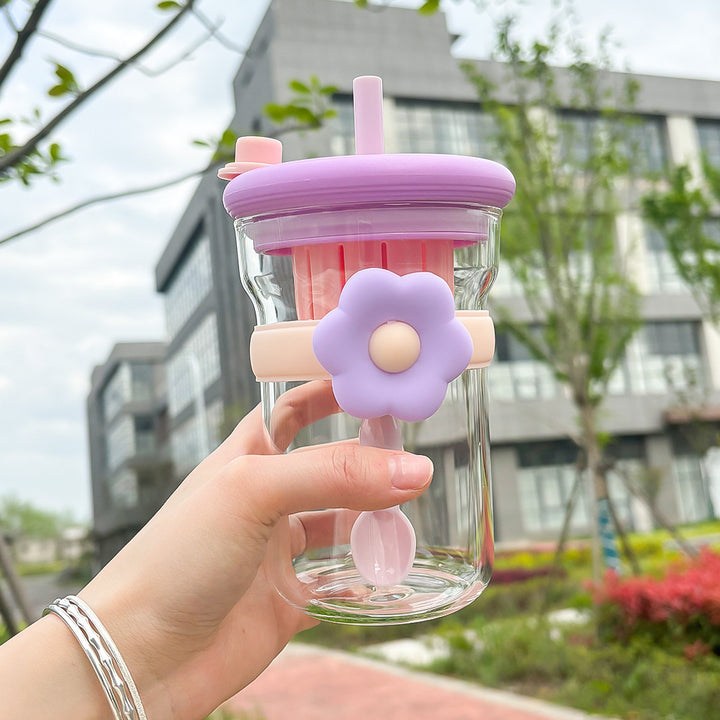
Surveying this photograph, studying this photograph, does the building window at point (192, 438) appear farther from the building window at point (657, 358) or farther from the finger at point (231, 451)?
the finger at point (231, 451)

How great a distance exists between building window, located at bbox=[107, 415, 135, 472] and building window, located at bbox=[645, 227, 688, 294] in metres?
15.4

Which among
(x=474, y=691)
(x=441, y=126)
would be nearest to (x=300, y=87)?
(x=474, y=691)

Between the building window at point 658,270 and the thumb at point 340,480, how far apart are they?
1958 centimetres

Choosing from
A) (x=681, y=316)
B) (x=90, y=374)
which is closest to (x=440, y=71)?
(x=681, y=316)

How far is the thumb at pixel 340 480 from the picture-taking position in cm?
89

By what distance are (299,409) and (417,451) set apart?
0.18 metres

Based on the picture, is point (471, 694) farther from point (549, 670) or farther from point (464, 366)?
point (464, 366)

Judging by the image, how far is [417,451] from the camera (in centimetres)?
111

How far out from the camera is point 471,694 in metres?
5.26

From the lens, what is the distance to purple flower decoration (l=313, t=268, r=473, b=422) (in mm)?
864

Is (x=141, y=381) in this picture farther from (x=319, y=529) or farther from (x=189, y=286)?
(x=319, y=529)

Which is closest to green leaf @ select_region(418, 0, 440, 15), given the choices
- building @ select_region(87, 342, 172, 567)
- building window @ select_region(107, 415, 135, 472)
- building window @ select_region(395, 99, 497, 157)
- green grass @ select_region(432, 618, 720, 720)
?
green grass @ select_region(432, 618, 720, 720)

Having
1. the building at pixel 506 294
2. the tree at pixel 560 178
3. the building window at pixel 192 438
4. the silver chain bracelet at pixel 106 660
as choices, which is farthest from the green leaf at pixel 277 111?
the building at pixel 506 294

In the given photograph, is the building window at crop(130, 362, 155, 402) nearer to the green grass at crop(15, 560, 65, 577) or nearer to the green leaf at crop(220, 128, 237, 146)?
the green grass at crop(15, 560, 65, 577)
